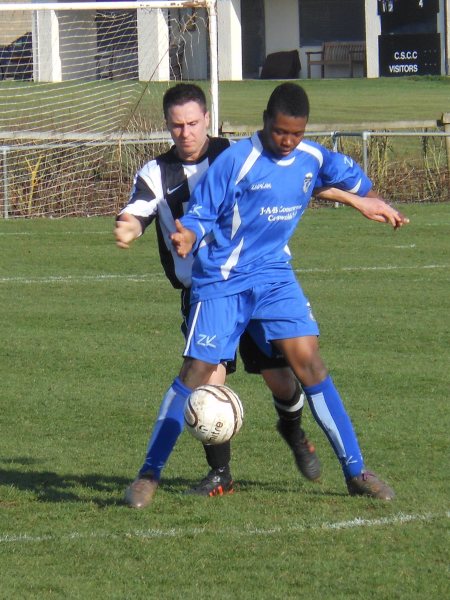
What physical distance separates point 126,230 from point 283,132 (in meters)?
0.77

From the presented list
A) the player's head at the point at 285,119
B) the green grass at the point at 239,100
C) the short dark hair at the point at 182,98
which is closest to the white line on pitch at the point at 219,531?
the player's head at the point at 285,119

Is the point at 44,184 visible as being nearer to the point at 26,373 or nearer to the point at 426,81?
the point at 26,373

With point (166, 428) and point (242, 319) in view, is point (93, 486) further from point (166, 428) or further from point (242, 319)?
point (242, 319)

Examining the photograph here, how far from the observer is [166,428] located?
17.6 ft

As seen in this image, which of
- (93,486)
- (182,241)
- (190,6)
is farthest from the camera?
(190,6)

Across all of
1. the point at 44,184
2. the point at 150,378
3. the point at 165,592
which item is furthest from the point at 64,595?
the point at 44,184

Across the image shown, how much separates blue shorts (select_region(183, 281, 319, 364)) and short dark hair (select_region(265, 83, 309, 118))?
2.43ft

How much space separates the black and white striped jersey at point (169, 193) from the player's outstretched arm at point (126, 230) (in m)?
0.12

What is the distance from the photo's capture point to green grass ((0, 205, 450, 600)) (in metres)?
4.54

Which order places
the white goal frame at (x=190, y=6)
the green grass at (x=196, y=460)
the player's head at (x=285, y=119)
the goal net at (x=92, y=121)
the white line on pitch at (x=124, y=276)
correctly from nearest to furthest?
the green grass at (x=196, y=460) → the player's head at (x=285, y=119) → the white line on pitch at (x=124, y=276) → the white goal frame at (x=190, y=6) → the goal net at (x=92, y=121)

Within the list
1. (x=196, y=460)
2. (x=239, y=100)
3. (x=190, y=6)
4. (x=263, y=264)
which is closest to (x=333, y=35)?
(x=239, y=100)

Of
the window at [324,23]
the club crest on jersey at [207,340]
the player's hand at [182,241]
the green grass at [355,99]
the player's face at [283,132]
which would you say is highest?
the window at [324,23]

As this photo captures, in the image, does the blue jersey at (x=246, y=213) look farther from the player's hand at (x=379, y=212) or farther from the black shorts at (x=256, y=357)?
the black shorts at (x=256, y=357)

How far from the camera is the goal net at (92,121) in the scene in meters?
18.0
